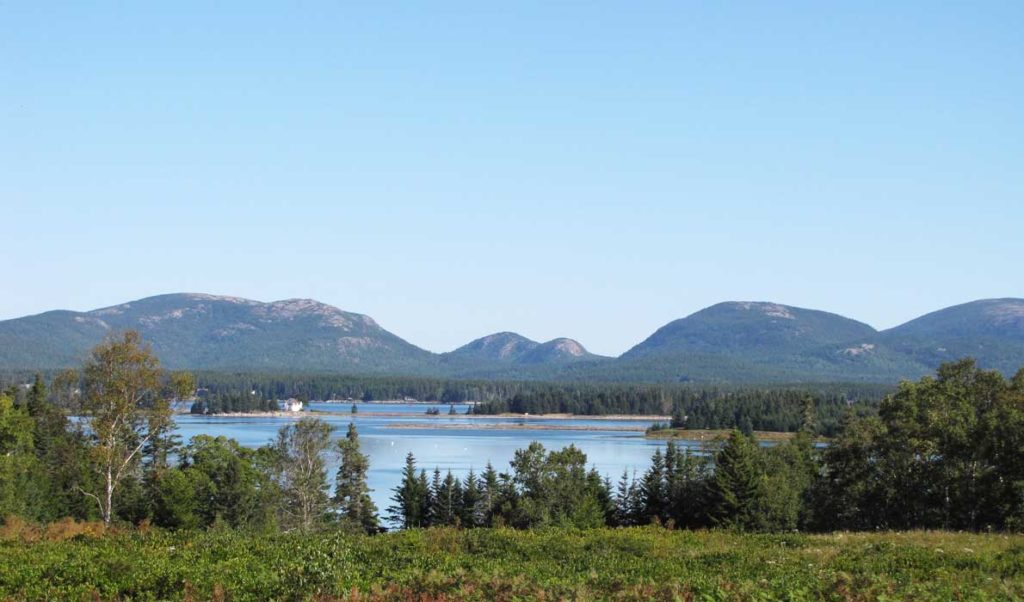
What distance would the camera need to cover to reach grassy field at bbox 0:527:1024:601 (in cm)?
1858

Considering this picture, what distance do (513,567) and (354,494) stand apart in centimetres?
4016

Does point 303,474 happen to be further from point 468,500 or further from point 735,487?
point 735,487

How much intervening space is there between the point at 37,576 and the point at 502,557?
35.4ft

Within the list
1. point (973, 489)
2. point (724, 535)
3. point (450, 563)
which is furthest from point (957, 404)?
point (450, 563)

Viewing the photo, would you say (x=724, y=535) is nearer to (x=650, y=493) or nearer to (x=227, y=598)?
(x=227, y=598)

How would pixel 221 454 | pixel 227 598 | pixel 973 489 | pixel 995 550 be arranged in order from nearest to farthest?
pixel 227 598 → pixel 995 550 → pixel 973 489 → pixel 221 454

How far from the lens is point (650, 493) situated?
63875mm

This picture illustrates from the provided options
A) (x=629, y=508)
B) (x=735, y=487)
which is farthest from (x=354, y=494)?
(x=735, y=487)

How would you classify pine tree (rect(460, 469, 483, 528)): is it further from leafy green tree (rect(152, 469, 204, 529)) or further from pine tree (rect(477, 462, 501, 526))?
leafy green tree (rect(152, 469, 204, 529))

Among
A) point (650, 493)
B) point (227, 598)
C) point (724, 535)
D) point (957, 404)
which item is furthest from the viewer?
point (650, 493)

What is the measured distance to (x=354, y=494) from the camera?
62.2m

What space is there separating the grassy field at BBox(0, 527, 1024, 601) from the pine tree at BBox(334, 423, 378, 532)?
1193 inches

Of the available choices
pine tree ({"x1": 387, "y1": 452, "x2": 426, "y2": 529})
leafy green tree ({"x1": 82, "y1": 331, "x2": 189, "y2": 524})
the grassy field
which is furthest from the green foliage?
leafy green tree ({"x1": 82, "y1": 331, "x2": 189, "y2": 524})

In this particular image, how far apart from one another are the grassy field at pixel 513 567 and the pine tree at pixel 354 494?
30.3m
